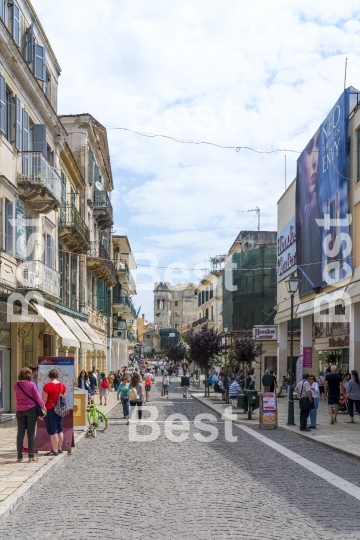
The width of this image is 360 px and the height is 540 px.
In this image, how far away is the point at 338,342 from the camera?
31.7 m

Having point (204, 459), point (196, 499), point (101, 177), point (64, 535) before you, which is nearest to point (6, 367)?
point (204, 459)

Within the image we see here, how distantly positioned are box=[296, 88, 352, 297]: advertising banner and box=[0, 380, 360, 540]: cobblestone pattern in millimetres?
14148

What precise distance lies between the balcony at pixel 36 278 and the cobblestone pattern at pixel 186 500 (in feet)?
25.1

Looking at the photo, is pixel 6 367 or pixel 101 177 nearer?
pixel 6 367

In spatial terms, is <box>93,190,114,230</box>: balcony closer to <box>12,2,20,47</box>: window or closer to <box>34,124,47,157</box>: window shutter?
<box>34,124,47,157</box>: window shutter

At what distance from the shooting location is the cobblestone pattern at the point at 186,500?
25.2ft

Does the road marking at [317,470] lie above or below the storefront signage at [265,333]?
below

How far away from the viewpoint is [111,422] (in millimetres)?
23000

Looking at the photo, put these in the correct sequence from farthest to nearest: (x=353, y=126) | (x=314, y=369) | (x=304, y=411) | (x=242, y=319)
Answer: (x=242, y=319), (x=314, y=369), (x=353, y=126), (x=304, y=411)

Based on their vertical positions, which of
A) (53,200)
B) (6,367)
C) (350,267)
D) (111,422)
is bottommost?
(111,422)

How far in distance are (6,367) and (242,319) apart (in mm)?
38547

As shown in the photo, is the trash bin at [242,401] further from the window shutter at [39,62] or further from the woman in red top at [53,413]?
the window shutter at [39,62]

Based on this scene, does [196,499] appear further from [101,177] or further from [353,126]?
[101,177]

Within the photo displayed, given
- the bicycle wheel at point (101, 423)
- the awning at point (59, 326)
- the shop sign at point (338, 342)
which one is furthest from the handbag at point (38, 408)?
the shop sign at point (338, 342)
